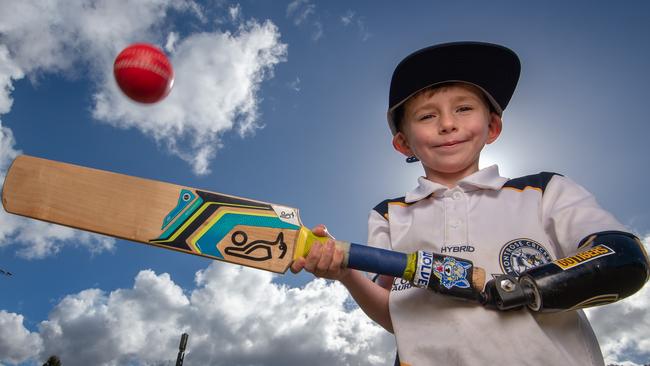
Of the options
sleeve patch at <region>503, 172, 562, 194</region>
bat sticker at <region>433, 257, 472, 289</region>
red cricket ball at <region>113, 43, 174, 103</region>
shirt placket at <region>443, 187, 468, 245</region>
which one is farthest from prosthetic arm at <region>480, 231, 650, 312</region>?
red cricket ball at <region>113, 43, 174, 103</region>

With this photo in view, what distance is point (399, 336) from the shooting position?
1794mm

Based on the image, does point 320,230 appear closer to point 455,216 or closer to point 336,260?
point 336,260

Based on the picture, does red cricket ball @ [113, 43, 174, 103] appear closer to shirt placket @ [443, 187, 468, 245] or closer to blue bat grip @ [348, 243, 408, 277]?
blue bat grip @ [348, 243, 408, 277]

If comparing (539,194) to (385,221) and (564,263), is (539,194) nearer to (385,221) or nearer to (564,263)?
(564,263)

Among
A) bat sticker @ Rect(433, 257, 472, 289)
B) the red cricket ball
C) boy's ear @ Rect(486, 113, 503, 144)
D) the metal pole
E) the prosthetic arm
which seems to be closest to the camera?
the prosthetic arm

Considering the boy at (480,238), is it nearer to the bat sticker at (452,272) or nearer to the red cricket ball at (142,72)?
the bat sticker at (452,272)

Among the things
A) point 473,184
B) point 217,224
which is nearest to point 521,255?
point 473,184

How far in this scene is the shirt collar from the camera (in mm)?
2012

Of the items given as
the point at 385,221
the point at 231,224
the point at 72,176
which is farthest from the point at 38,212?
the point at 385,221

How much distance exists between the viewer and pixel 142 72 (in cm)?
308

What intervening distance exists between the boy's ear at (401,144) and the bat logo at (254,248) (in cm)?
89

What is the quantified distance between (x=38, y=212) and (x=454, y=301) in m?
1.94

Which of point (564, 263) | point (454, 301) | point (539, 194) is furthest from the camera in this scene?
point (539, 194)

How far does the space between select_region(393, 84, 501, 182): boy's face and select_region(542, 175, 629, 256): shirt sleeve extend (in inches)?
15.7
